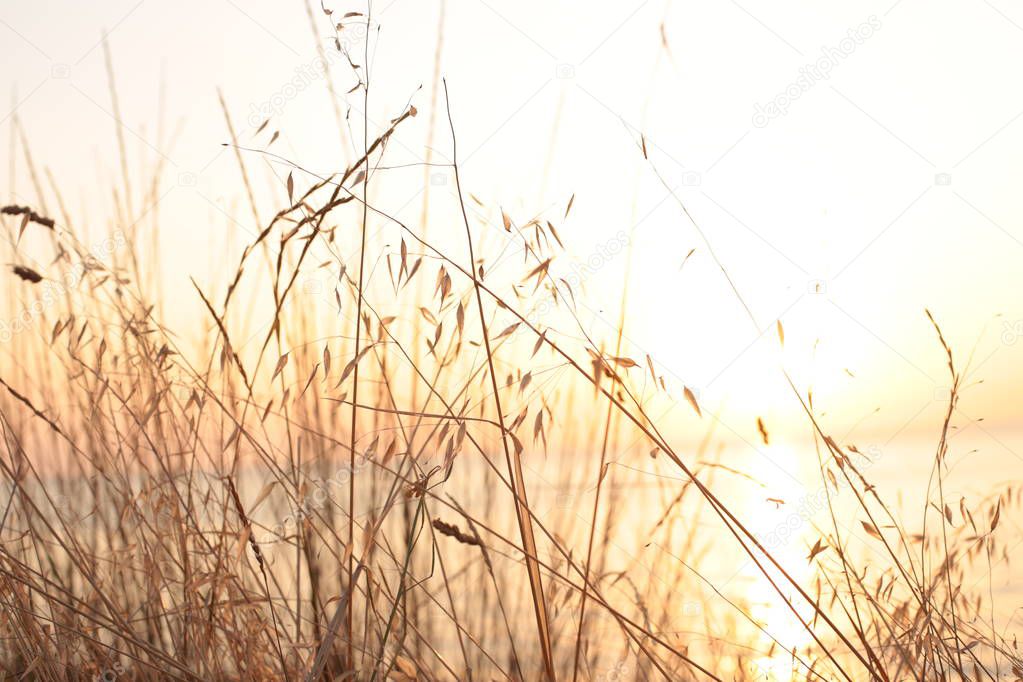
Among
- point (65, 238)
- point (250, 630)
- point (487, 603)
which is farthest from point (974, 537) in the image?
point (65, 238)

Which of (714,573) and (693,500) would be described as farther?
(714,573)

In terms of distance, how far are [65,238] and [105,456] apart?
355 mm

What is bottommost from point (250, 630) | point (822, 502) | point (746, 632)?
point (250, 630)

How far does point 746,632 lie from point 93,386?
1339mm

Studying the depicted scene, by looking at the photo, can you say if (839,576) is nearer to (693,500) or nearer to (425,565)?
(693,500)

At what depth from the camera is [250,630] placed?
3.54 feet

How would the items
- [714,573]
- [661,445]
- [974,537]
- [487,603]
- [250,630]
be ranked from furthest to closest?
[714,573], [487,603], [974,537], [250,630], [661,445]

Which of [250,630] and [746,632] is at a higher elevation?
[746,632]

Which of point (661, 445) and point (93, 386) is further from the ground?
point (93, 386)

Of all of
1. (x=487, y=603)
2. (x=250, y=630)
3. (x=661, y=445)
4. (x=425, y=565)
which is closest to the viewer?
(x=661, y=445)

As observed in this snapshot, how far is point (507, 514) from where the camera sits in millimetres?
1832

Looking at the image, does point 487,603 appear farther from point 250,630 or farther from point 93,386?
point 93,386

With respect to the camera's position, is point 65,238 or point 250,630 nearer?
point 250,630

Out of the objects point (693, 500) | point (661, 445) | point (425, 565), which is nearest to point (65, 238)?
point (425, 565)
